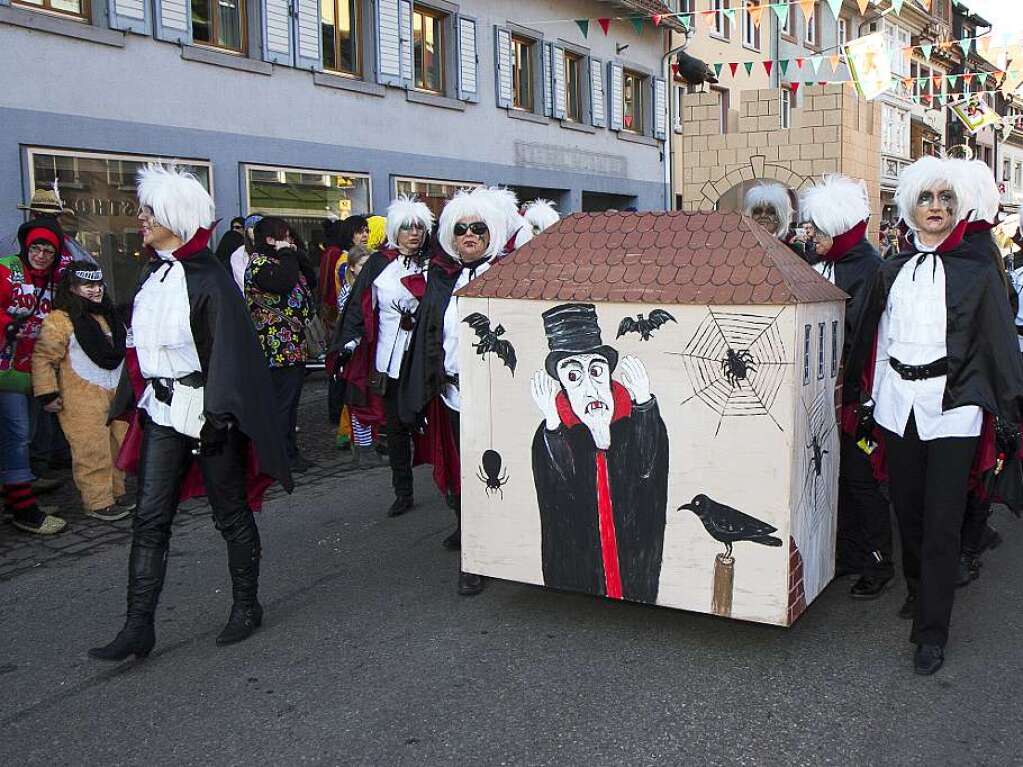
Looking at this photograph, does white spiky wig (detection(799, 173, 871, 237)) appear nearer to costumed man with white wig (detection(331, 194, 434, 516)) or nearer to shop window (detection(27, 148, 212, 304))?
costumed man with white wig (detection(331, 194, 434, 516))

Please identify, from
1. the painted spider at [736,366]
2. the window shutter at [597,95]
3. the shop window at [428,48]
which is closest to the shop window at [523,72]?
the window shutter at [597,95]

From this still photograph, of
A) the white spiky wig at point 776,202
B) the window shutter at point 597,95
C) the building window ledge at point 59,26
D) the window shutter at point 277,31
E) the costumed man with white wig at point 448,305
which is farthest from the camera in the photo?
the window shutter at point 597,95

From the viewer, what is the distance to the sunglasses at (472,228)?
4648 millimetres

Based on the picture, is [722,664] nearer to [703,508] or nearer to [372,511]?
[703,508]

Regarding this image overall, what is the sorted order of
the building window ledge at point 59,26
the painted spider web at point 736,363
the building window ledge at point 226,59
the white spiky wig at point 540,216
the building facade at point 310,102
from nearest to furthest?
the painted spider web at point 736,363 < the white spiky wig at point 540,216 < the building window ledge at point 59,26 < the building facade at point 310,102 < the building window ledge at point 226,59

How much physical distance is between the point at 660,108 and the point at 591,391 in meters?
18.3

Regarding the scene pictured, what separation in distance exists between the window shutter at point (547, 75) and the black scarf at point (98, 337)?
41.4 ft

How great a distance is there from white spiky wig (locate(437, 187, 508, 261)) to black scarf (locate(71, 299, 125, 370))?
228 centimetres

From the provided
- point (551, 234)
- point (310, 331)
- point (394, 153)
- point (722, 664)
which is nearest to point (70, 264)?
point (310, 331)

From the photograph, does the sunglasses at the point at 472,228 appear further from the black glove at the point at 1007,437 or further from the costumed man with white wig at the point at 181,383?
the black glove at the point at 1007,437

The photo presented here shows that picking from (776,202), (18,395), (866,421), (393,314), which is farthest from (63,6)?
(866,421)

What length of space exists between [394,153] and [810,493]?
11.7 meters

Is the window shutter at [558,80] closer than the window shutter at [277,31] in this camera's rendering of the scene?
No

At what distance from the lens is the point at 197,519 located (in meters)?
5.78
